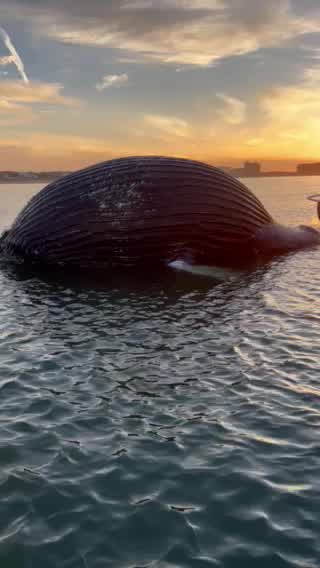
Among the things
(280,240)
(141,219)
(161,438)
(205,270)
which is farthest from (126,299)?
(280,240)

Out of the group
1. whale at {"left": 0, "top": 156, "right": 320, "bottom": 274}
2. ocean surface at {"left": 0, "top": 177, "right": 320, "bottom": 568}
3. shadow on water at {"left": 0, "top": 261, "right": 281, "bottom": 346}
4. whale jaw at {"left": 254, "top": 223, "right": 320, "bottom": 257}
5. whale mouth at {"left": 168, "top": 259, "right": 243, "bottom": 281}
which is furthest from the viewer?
whale jaw at {"left": 254, "top": 223, "right": 320, "bottom": 257}

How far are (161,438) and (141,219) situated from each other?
10197 mm

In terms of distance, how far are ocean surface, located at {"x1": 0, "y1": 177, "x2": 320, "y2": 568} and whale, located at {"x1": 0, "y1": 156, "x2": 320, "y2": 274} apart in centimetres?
446

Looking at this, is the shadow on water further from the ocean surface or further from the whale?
the whale

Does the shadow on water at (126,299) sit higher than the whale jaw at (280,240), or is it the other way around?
the whale jaw at (280,240)

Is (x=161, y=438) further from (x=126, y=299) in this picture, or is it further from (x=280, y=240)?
(x=280, y=240)

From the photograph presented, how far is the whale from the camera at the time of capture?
16.5 metres

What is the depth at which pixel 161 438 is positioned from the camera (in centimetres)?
688

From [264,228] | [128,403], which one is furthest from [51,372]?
[264,228]

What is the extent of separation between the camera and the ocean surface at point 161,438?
517cm

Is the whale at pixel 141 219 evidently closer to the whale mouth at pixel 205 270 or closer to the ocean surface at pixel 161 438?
the whale mouth at pixel 205 270

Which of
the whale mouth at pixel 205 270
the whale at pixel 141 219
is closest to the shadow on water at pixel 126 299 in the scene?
the whale mouth at pixel 205 270

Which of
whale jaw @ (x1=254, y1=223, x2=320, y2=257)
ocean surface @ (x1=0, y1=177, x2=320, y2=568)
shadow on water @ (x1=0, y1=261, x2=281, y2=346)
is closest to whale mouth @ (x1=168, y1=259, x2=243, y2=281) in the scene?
shadow on water @ (x1=0, y1=261, x2=281, y2=346)

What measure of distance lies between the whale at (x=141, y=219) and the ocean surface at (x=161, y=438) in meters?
4.46
